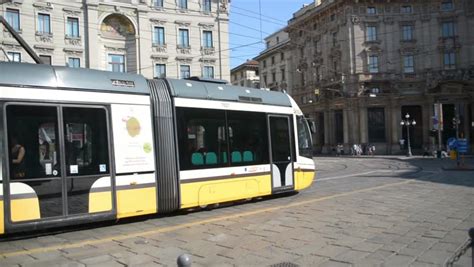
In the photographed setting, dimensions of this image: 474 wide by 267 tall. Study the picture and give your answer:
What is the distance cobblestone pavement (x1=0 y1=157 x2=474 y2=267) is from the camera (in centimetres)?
619

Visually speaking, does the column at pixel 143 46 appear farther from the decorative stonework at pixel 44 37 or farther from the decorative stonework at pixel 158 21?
the decorative stonework at pixel 44 37

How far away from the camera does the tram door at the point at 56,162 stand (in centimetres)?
740

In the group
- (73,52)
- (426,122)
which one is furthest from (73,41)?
(426,122)

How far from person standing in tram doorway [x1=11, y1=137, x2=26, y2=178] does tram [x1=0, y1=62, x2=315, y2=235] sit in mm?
15

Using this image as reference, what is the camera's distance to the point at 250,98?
37.7 ft

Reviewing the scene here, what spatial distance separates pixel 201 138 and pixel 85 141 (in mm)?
2651

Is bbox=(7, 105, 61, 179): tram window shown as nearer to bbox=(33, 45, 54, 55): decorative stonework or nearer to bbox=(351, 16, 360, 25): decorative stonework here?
bbox=(33, 45, 54, 55): decorative stonework

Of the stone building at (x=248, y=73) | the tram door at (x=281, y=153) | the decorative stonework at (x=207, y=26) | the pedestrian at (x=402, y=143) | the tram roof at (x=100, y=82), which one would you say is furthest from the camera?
the stone building at (x=248, y=73)

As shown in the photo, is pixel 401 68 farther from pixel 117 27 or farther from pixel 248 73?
pixel 248 73

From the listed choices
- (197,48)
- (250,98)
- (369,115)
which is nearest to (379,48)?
(369,115)

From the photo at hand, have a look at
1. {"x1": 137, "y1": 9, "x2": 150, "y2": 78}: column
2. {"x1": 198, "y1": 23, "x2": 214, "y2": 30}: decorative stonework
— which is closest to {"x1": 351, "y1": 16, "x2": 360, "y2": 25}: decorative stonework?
{"x1": 198, "y1": 23, "x2": 214, "y2": 30}: decorative stonework

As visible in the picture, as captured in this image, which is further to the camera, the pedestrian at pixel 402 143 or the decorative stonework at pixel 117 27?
the pedestrian at pixel 402 143

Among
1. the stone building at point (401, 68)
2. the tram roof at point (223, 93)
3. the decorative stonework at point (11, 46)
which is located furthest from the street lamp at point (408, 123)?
the tram roof at point (223, 93)

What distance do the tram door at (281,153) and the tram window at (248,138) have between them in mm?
303
